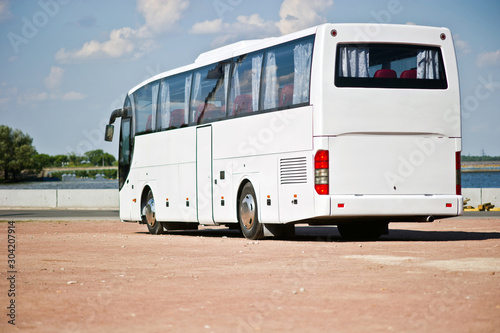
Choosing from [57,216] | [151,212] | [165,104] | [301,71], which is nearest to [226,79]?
[301,71]

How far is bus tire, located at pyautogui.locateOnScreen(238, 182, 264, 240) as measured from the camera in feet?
59.8

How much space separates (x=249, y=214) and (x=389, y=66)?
4.33 m

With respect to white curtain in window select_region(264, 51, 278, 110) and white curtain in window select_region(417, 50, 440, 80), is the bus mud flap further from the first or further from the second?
white curtain in window select_region(417, 50, 440, 80)

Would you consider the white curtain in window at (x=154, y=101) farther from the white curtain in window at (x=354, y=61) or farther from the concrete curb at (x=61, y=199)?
the concrete curb at (x=61, y=199)

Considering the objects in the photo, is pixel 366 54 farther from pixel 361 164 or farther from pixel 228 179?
pixel 228 179

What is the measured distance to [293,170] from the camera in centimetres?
1686

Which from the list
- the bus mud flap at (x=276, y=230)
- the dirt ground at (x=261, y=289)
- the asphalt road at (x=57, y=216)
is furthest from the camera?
the asphalt road at (x=57, y=216)

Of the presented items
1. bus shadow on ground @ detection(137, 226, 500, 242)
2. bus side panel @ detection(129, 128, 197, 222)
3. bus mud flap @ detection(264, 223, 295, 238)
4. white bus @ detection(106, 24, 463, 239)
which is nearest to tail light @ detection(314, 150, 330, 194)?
white bus @ detection(106, 24, 463, 239)

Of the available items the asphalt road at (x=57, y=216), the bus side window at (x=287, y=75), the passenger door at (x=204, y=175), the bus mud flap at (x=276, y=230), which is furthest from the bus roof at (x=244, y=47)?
the asphalt road at (x=57, y=216)

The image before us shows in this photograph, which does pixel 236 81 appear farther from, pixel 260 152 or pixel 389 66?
pixel 389 66

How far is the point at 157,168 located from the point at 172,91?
2.31 metres

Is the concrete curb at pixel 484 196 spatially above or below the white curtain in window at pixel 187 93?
below

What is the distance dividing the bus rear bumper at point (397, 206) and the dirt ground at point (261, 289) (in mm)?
658

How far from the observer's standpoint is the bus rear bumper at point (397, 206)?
16016mm
